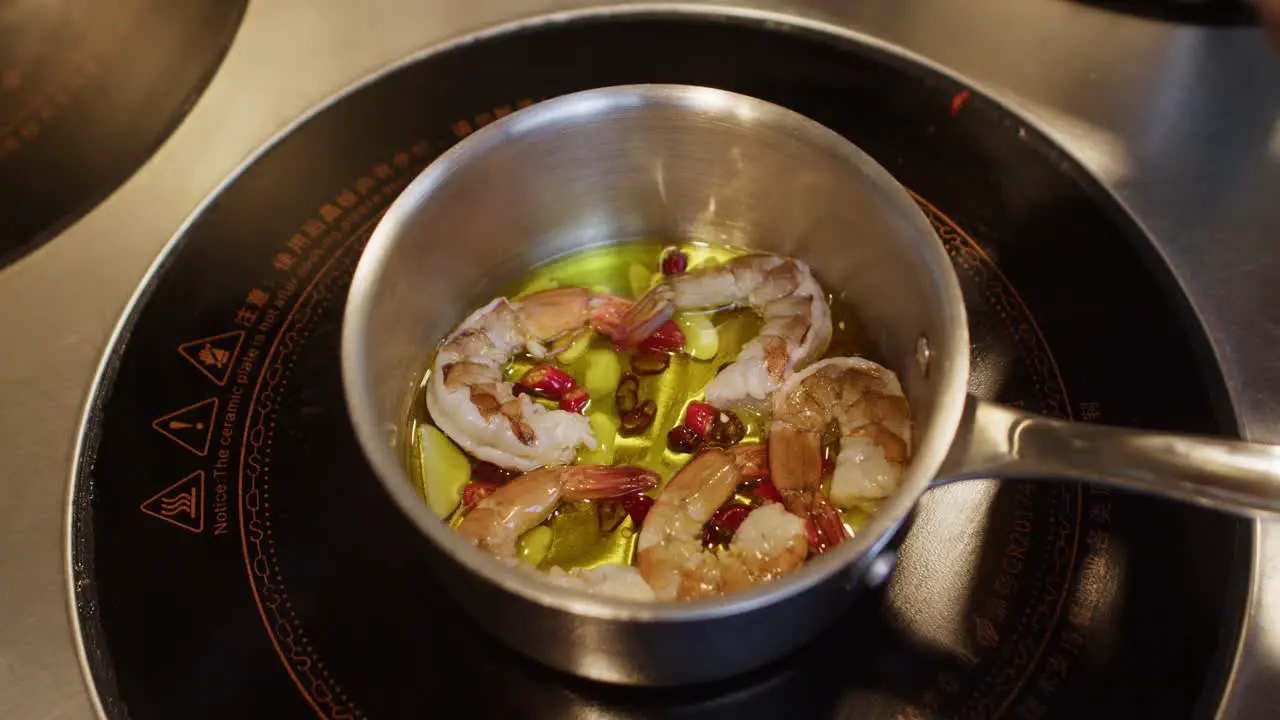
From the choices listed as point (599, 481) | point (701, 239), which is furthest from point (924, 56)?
point (599, 481)

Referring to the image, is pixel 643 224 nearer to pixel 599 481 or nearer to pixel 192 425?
pixel 599 481

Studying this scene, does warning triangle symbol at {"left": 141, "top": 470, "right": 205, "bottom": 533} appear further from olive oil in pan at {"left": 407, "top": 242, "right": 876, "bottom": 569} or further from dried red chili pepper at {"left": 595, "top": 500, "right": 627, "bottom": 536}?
dried red chili pepper at {"left": 595, "top": 500, "right": 627, "bottom": 536}

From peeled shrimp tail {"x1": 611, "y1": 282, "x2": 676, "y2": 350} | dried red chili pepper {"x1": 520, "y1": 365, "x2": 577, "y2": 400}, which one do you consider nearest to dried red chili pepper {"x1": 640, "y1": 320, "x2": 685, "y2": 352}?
peeled shrimp tail {"x1": 611, "y1": 282, "x2": 676, "y2": 350}

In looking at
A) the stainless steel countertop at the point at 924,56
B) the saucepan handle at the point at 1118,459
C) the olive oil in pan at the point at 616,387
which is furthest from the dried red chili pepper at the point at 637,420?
the stainless steel countertop at the point at 924,56

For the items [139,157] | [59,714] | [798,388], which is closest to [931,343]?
[798,388]

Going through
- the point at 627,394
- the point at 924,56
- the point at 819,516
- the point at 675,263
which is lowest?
the point at 819,516
